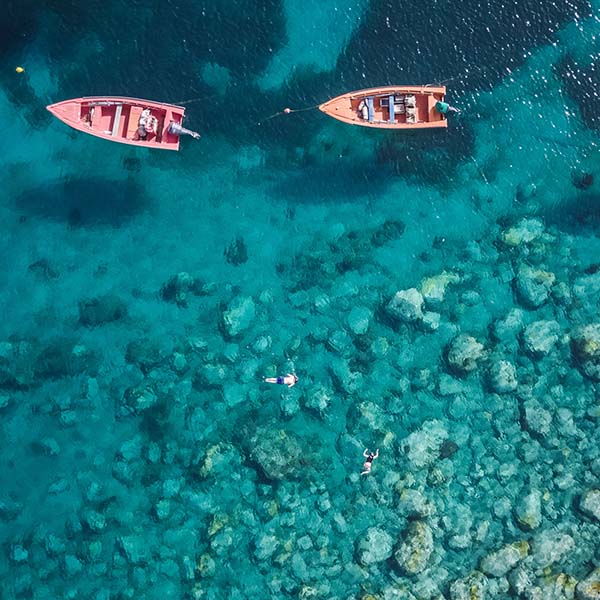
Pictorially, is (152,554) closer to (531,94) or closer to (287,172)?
(287,172)

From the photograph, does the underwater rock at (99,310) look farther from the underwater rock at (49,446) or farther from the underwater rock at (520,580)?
the underwater rock at (520,580)

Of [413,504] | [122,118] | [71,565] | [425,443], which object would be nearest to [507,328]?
[425,443]

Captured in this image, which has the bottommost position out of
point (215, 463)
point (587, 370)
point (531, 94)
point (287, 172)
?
point (215, 463)

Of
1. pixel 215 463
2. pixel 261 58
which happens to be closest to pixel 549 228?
pixel 261 58

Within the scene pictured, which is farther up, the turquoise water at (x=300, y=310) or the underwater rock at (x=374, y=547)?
the turquoise water at (x=300, y=310)

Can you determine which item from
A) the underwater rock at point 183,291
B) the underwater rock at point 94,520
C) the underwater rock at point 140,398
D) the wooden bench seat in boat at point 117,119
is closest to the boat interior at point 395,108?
the wooden bench seat in boat at point 117,119

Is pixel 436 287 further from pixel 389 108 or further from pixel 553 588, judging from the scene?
pixel 553 588
